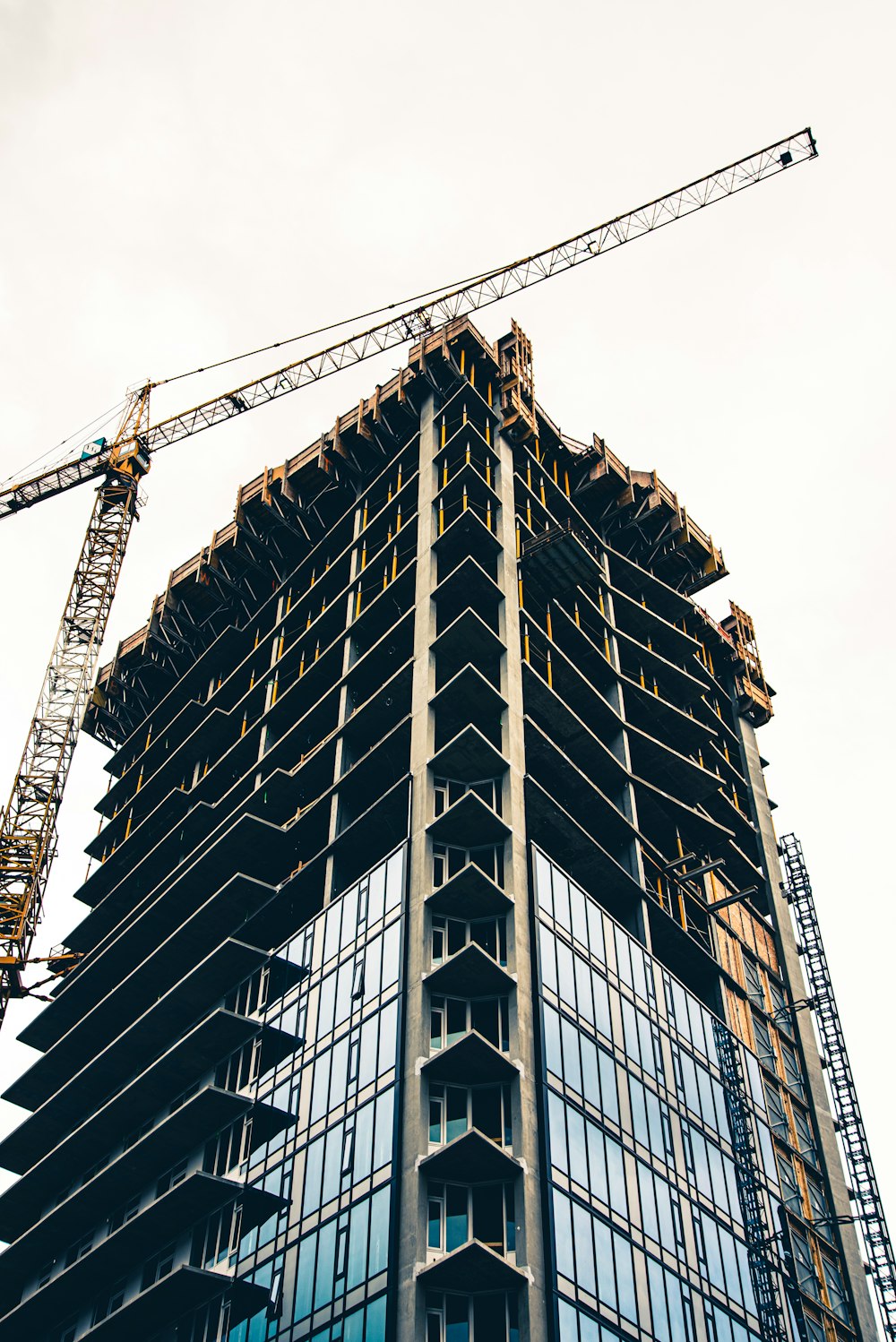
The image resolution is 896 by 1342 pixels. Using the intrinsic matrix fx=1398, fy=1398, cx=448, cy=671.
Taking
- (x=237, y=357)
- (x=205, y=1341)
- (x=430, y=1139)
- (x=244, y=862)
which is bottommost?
(x=205, y=1341)

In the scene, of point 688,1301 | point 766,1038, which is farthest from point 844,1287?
point 688,1301

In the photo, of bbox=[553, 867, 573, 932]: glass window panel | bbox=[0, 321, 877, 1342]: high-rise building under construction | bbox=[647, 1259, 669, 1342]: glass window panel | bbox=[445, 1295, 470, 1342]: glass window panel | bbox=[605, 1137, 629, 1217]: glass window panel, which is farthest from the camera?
bbox=[553, 867, 573, 932]: glass window panel

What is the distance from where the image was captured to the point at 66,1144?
70812 millimetres

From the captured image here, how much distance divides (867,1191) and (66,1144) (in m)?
42.7

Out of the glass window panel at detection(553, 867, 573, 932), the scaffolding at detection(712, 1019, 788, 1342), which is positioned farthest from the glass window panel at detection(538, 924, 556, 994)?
the scaffolding at detection(712, 1019, 788, 1342)

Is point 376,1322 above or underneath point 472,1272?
underneath

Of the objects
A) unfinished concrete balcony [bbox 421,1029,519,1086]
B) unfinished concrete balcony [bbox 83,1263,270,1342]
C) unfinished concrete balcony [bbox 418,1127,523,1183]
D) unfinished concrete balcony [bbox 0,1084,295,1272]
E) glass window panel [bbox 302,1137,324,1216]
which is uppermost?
unfinished concrete balcony [bbox 0,1084,295,1272]

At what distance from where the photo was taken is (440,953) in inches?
2176

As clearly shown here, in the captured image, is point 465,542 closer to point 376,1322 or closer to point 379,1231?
point 379,1231

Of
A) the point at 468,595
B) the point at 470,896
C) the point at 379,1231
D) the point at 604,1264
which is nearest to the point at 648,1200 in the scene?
the point at 604,1264

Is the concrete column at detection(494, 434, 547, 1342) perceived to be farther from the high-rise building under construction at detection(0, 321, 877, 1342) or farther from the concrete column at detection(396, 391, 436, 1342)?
the concrete column at detection(396, 391, 436, 1342)

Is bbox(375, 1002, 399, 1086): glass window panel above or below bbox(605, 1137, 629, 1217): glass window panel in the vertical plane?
above

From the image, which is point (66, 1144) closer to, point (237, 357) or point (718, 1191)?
point (718, 1191)

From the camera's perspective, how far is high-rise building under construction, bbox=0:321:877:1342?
5047 cm
